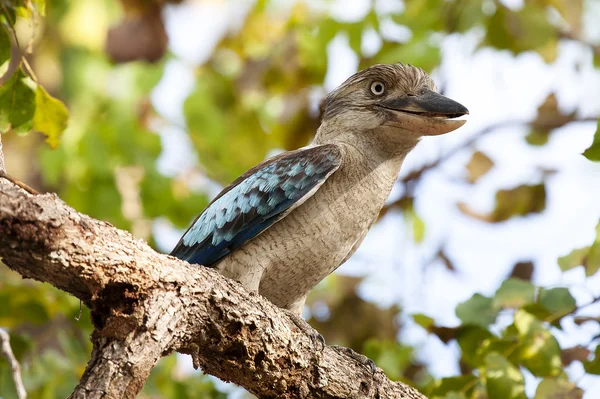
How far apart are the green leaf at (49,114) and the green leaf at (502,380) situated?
8.75 feet

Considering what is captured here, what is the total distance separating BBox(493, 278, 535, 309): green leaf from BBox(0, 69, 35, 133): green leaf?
2.90m

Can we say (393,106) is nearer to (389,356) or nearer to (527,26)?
(389,356)

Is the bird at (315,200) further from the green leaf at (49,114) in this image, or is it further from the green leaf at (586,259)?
the green leaf at (49,114)

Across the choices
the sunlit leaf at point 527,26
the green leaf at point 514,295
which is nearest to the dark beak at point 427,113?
the green leaf at point 514,295

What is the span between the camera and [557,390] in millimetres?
4504

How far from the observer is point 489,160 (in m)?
8.40

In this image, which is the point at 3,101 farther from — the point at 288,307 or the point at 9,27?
the point at 288,307

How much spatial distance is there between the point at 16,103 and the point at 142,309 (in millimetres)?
1113

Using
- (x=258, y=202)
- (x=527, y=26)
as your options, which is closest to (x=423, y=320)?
(x=258, y=202)

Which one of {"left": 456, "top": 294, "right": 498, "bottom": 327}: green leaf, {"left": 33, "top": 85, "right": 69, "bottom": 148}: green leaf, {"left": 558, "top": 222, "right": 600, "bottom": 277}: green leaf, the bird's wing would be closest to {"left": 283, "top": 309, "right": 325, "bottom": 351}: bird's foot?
the bird's wing

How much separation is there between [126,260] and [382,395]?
1.96m

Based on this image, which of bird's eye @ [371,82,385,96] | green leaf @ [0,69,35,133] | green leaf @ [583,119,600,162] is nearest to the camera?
green leaf @ [0,69,35,133]

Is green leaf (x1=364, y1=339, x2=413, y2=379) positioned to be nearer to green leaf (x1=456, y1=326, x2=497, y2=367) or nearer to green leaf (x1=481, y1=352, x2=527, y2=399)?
green leaf (x1=456, y1=326, x2=497, y2=367)

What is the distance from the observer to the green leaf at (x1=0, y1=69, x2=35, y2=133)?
12.2ft
